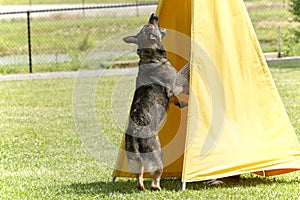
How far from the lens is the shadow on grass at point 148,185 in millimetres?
8281

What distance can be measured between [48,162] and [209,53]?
2900mm

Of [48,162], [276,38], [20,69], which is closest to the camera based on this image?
[48,162]

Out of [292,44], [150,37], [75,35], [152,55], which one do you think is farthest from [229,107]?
[75,35]

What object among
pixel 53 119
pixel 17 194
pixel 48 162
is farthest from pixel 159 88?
pixel 53 119

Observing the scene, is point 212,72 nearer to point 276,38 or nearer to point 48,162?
point 48,162

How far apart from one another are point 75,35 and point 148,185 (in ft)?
66.1

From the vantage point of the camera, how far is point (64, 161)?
33.7 ft

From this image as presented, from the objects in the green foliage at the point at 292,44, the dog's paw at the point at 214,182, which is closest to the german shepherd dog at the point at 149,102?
the dog's paw at the point at 214,182

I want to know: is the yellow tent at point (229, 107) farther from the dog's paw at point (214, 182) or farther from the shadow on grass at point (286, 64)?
the shadow on grass at point (286, 64)

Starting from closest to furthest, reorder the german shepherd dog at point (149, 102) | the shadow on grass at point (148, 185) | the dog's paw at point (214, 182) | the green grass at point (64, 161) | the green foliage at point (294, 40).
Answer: the german shepherd dog at point (149, 102)
the green grass at point (64, 161)
the shadow on grass at point (148, 185)
the dog's paw at point (214, 182)
the green foliage at point (294, 40)

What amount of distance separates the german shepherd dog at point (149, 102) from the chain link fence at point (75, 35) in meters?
12.6

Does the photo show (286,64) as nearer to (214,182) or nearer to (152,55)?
(214,182)

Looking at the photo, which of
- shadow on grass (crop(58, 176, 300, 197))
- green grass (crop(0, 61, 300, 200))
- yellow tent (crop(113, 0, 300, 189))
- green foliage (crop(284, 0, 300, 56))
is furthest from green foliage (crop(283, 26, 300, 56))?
yellow tent (crop(113, 0, 300, 189))

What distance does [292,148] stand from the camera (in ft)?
27.7
